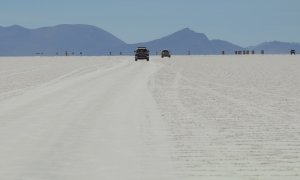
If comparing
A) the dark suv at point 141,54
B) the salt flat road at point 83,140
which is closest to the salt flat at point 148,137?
the salt flat road at point 83,140

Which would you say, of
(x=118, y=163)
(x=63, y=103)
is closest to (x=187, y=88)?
(x=63, y=103)

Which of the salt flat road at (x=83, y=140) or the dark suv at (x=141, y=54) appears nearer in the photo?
the salt flat road at (x=83, y=140)

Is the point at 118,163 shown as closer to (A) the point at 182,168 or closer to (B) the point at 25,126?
(A) the point at 182,168

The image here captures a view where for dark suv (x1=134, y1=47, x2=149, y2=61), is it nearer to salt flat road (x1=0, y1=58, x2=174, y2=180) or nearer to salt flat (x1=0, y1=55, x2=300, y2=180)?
salt flat (x1=0, y1=55, x2=300, y2=180)

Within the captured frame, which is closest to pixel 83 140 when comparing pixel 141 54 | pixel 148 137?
pixel 148 137

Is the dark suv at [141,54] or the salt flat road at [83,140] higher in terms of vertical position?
the salt flat road at [83,140]

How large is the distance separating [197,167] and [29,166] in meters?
2.08

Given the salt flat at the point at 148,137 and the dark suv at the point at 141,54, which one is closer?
the salt flat at the point at 148,137

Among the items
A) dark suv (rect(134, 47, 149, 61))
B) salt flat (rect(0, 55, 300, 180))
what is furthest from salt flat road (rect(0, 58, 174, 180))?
dark suv (rect(134, 47, 149, 61))

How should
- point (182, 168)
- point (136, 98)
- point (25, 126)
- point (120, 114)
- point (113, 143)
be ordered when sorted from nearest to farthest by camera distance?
point (182, 168) < point (113, 143) < point (25, 126) < point (120, 114) < point (136, 98)

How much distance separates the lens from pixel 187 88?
25891 millimetres

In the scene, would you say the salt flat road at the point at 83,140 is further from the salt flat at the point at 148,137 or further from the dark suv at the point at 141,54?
the dark suv at the point at 141,54

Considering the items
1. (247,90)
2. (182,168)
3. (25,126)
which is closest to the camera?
(182,168)

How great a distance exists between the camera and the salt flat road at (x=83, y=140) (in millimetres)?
8078
